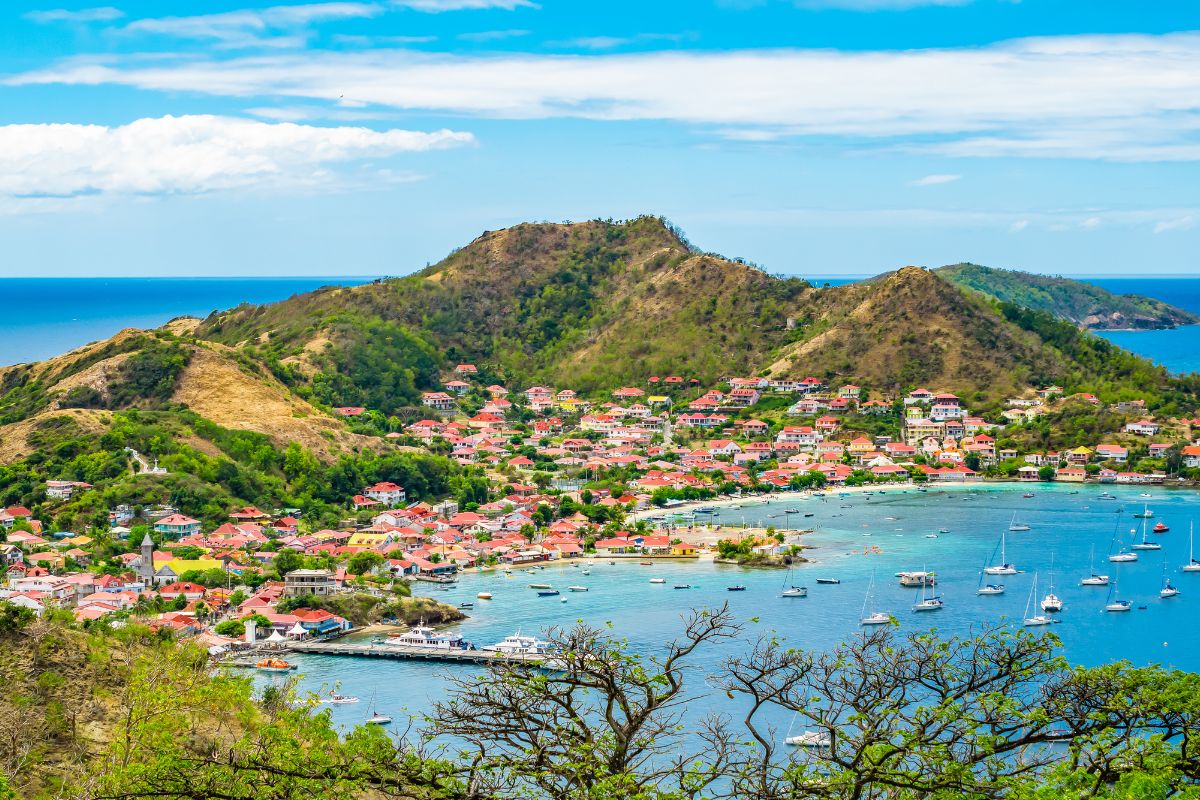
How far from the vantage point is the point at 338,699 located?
3697cm

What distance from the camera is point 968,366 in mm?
91062

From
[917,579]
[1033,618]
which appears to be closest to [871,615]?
[1033,618]

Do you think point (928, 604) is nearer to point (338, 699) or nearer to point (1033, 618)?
point (1033, 618)

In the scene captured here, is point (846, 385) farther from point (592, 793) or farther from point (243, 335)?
point (592, 793)

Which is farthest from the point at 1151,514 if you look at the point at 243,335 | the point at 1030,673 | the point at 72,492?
the point at 243,335

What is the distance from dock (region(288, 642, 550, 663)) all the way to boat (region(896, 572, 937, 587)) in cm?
1539

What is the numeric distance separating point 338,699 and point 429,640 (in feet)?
22.0

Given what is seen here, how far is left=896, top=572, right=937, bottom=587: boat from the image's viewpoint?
5031 centimetres

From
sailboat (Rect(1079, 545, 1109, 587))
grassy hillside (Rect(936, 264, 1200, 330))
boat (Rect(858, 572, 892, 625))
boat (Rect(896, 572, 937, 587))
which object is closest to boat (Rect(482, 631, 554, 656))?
boat (Rect(858, 572, 892, 625))

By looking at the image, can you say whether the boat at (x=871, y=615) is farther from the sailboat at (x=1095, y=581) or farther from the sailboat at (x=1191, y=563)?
the sailboat at (x=1191, y=563)

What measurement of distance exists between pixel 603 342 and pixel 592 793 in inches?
3597

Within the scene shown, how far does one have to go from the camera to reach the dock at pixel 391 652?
136ft

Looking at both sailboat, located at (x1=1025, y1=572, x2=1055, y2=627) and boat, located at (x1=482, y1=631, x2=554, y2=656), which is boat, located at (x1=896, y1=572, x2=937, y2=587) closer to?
sailboat, located at (x1=1025, y1=572, x2=1055, y2=627)

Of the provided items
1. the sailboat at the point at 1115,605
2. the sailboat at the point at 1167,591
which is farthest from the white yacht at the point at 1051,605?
the sailboat at the point at 1167,591
